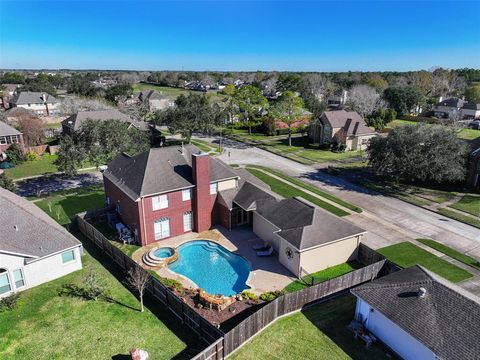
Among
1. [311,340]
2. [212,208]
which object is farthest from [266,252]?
[311,340]

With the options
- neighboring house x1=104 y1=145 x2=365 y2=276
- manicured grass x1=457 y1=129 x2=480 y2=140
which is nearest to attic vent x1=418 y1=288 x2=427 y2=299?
neighboring house x1=104 y1=145 x2=365 y2=276

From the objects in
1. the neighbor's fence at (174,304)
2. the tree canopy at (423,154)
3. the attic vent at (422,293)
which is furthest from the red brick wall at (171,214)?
the tree canopy at (423,154)

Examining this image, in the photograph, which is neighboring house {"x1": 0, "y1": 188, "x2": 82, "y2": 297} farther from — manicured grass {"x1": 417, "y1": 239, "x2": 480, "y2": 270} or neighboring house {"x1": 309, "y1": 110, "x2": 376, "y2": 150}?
neighboring house {"x1": 309, "y1": 110, "x2": 376, "y2": 150}

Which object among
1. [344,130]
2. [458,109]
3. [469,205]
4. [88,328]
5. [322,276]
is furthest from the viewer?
[458,109]

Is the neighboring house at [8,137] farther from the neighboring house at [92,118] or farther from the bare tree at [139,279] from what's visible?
the bare tree at [139,279]

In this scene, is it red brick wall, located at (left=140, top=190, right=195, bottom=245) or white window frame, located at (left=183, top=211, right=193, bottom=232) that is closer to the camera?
red brick wall, located at (left=140, top=190, right=195, bottom=245)

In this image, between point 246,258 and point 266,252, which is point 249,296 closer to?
point 246,258
